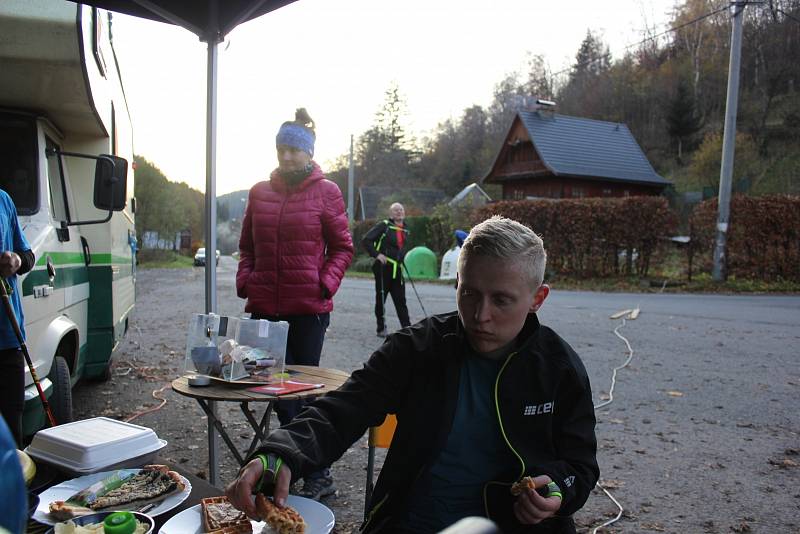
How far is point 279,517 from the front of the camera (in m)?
1.41

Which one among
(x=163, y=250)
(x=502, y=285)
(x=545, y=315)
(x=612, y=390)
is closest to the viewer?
(x=502, y=285)

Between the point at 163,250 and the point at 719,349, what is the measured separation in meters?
48.5

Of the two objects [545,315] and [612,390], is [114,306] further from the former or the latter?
[545,315]

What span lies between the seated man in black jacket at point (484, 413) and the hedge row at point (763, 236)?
1749 cm

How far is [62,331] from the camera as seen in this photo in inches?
171

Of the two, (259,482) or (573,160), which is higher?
(573,160)

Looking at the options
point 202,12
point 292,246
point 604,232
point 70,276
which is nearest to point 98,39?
point 202,12

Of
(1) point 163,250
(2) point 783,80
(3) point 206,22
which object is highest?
(2) point 783,80

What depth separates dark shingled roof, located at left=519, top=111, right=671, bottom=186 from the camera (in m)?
37.4

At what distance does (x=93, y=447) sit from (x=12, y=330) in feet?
6.60

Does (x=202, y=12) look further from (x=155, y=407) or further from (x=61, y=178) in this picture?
(x=155, y=407)

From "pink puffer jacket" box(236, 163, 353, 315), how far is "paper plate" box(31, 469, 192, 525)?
2.10 m

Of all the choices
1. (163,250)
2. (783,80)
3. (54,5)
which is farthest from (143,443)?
(783,80)

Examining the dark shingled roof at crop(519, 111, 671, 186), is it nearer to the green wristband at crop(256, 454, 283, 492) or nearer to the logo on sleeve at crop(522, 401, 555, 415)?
the logo on sleeve at crop(522, 401, 555, 415)
